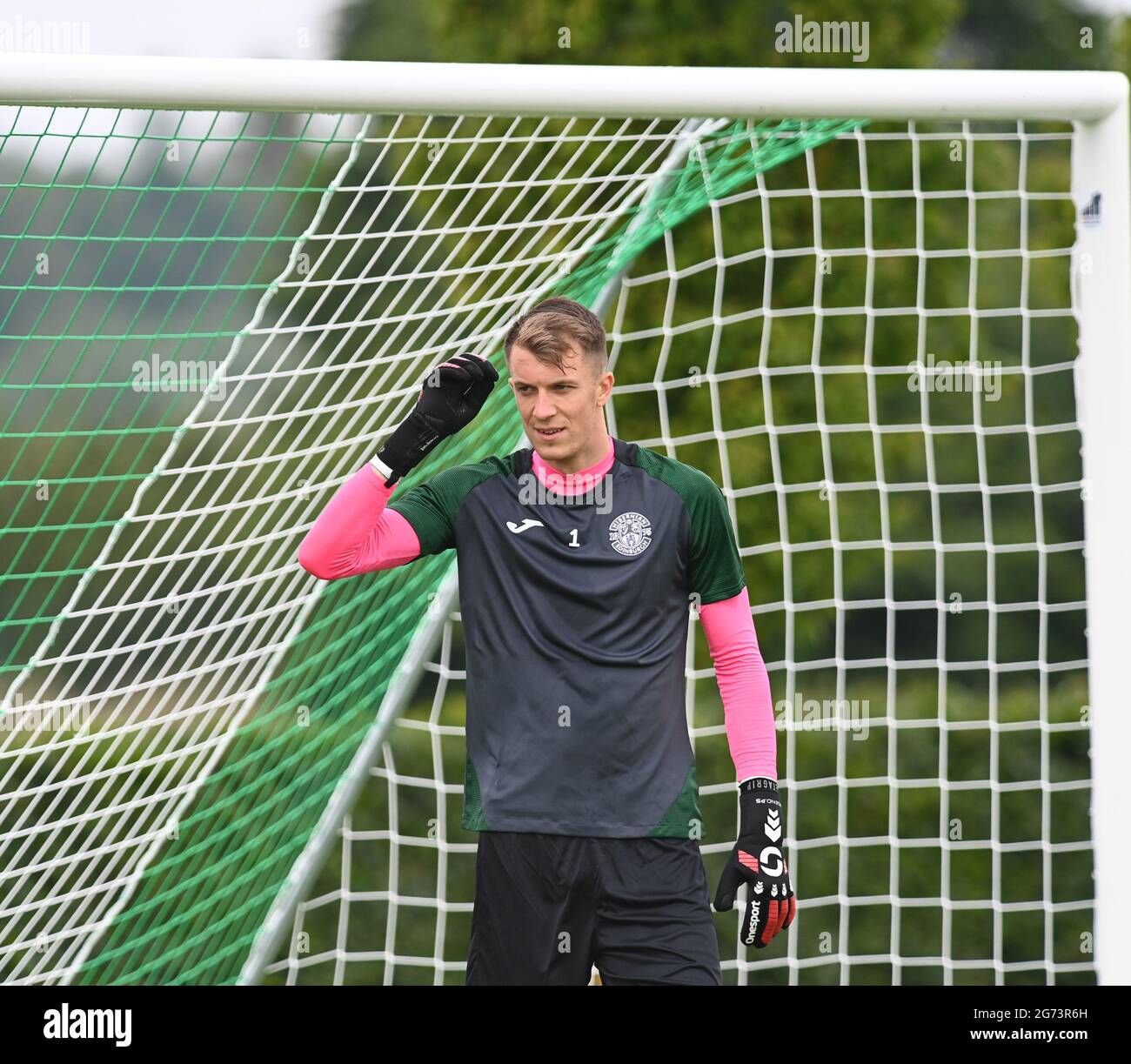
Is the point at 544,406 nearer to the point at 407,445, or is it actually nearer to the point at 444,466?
the point at 407,445

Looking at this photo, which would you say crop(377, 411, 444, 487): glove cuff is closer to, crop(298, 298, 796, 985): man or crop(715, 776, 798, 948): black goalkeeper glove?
crop(298, 298, 796, 985): man

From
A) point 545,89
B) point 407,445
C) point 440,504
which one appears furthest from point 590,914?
point 545,89

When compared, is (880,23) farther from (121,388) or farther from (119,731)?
(119,731)

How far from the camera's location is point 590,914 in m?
2.50

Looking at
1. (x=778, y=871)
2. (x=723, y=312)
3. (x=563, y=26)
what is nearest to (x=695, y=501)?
(x=778, y=871)

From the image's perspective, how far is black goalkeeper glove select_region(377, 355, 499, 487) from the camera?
254 centimetres

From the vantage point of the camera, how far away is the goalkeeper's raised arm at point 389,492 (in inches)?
98.6

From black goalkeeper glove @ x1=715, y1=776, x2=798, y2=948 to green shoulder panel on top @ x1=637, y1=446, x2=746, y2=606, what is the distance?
1.23 ft

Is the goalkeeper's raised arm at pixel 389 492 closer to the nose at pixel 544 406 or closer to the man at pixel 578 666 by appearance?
the man at pixel 578 666

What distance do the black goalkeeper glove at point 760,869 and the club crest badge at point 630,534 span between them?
19.9 inches

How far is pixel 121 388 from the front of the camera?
330 cm

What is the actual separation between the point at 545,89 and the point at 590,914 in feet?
5.76

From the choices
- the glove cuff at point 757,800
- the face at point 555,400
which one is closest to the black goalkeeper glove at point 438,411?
the face at point 555,400

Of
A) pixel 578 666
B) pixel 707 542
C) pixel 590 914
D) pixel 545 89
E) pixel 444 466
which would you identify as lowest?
pixel 590 914
